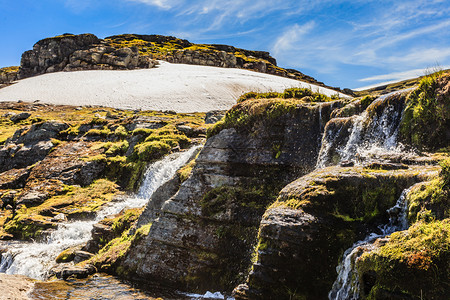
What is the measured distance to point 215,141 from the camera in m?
15.1

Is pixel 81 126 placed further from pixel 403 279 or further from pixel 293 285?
pixel 403 279

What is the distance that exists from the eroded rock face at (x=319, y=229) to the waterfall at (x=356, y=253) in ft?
0.85

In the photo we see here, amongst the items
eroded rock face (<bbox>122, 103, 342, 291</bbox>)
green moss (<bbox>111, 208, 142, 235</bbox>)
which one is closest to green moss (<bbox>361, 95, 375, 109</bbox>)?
eroded rock face (<bbox>122, 103, 342, 291</bbox>)

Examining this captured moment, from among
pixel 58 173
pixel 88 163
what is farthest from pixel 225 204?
pixel 58 173

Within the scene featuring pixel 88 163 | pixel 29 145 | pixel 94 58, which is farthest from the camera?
pixel 94 58

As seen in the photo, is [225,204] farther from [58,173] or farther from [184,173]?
[58,173]

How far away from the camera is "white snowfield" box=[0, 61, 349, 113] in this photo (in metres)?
70.7

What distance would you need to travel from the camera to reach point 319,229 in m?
7.95

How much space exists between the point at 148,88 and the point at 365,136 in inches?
2810

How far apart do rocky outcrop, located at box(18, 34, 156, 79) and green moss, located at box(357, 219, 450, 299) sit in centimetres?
9978

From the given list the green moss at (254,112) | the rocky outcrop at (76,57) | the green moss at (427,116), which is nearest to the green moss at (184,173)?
the green moss at (254,112)

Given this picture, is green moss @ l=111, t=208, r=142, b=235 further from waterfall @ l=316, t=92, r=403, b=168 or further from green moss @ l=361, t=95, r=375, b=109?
green moss @ l=361, t=95, r=375, b=109

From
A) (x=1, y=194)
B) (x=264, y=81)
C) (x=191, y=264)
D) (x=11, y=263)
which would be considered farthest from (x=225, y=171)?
(x=264, y=81)

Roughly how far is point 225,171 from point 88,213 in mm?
13100
